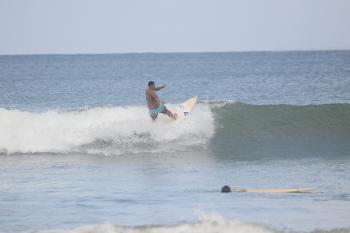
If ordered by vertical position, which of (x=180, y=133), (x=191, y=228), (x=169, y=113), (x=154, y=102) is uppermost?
(x=154, y=102)

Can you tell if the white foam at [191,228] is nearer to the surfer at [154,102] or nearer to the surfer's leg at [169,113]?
the surfer at [154,102]

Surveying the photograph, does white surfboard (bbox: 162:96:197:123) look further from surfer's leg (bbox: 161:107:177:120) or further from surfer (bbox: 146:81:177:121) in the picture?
surfer (bbox: 146:81:177:121)

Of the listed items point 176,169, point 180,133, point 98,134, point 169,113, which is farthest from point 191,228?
point 98,134

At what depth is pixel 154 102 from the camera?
64.1ft

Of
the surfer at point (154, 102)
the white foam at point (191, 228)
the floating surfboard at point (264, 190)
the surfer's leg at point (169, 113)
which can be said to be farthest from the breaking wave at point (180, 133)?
the white foam at point (191, 228)

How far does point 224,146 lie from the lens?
2038 centimetres

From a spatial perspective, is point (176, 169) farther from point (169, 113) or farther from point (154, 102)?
point (169, 113)

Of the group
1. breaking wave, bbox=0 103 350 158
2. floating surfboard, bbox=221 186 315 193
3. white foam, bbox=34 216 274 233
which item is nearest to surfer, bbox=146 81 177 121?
breaking wave, bbox=0 103 350 158

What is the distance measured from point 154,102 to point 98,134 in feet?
7.47

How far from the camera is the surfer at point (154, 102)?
19258 millimetres

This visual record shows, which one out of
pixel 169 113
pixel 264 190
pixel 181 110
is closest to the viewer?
pixel 264 190

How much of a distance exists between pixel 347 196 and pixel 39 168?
23.7 feet

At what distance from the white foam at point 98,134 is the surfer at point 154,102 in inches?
27.1

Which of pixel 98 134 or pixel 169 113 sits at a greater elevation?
pixel 169 113
